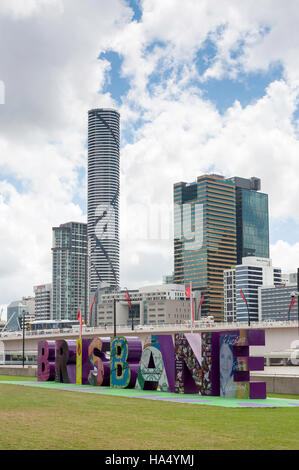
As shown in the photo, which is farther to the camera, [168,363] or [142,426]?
[168,363]

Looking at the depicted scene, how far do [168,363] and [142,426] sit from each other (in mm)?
17049

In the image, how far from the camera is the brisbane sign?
3023cm

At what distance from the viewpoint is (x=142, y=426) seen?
1845 centimetres

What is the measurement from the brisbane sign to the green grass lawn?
5026 mm

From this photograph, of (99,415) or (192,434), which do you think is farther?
(99,415)

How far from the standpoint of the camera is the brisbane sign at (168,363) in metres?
30.2

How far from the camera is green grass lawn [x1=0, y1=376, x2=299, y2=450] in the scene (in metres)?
14.9

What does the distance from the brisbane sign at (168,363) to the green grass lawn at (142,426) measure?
16.5ft

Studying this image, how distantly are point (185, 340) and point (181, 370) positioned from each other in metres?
1.62

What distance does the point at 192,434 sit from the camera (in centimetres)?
1658

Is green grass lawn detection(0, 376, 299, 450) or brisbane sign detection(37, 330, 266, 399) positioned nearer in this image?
green grass lawn detection(0, 376, 299, 450)

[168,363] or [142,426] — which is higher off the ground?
[168,363]
